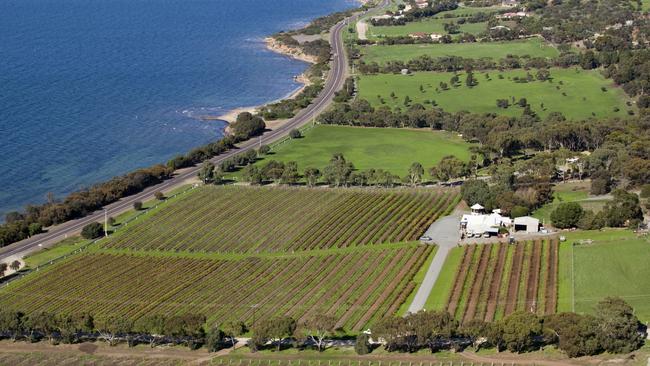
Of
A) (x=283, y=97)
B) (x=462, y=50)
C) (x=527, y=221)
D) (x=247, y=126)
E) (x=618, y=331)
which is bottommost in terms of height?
(x=527, y=221)

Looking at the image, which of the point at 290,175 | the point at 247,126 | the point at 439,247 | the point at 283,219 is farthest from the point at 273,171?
the point at 439,247

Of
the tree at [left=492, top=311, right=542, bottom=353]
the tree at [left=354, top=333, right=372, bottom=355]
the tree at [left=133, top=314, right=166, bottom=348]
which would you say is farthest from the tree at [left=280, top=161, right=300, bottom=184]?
the tree at [left=492, top=311, right=542, bottom=353]

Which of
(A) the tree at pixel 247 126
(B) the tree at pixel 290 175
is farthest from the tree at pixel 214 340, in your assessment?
(A) the tree at pixel 247 126

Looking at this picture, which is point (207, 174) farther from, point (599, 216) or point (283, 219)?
point (599, 216)

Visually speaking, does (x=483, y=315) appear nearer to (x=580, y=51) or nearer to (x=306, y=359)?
(x=306, y=359)

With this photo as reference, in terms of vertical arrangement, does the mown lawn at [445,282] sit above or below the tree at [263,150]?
below

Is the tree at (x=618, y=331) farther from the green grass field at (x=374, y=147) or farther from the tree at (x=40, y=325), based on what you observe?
the green grass field at (x=374, y=147)

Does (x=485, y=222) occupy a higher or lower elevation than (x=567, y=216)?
lower
